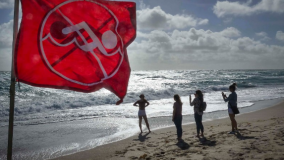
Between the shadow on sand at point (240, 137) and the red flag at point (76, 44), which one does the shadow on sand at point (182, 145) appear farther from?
the red flag at point (76, 44)

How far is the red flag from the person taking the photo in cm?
364

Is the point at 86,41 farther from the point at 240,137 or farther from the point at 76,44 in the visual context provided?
the point at 240,137

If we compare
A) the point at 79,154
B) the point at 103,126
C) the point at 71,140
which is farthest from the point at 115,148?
the point at 103,126

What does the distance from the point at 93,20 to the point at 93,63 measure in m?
0.76

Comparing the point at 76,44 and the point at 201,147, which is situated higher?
the point at 76,44

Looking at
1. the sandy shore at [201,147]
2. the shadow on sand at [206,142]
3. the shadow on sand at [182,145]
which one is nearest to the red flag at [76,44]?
the sandy shore at [201,147]

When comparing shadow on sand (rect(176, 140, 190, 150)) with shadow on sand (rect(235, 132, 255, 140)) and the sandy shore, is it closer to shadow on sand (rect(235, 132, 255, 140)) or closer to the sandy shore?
the sandy shore

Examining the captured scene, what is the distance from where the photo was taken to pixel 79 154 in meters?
7.16

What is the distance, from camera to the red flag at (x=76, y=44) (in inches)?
143

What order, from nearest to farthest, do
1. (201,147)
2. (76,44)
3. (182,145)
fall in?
(76,44) → (201,147) → (182,145)

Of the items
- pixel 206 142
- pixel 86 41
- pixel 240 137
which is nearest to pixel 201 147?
pixel 206 142

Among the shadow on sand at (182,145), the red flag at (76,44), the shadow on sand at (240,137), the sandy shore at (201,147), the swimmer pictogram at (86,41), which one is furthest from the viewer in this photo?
the shadow on sand at (240,137)

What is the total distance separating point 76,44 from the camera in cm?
402

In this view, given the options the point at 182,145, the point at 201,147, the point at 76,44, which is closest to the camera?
the point at 76,44
